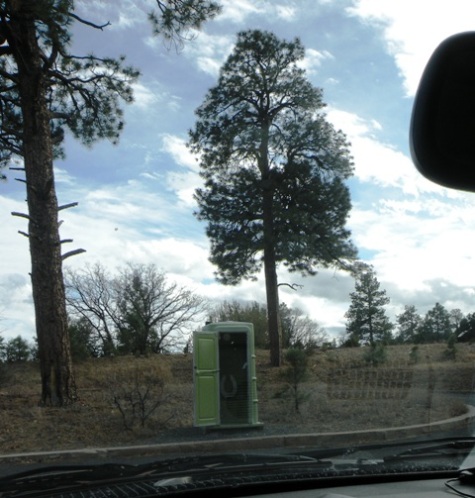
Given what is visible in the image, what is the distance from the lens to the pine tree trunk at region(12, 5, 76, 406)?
13531 mm

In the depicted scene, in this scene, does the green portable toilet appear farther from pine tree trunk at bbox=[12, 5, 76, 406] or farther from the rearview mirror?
the rearview mirror

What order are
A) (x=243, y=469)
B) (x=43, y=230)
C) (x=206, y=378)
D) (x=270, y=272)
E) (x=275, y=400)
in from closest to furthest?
1. (x=243, y=469)
2. (x=206, y=378)
3. (x=275, y=400)
4. (x=43, y=230)
5. (x=270, y=272)

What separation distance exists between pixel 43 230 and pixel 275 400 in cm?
517

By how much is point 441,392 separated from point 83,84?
8.89 meters

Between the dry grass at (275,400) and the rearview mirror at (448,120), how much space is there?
332 inches

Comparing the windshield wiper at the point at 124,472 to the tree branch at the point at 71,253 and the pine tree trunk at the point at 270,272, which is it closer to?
the tree branch at the point at 71,253

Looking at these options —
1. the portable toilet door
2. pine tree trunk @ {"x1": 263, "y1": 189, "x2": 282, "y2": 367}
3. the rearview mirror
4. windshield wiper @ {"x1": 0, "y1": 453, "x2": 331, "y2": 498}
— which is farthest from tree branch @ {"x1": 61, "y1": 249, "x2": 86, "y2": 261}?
the rearview mirror

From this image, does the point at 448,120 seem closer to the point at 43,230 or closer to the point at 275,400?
the point at 275,400

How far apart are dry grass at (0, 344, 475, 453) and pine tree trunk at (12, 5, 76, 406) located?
0.57 metres

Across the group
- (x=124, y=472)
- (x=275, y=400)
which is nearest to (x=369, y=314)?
(x=275, y=400)

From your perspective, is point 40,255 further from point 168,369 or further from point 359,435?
point 359,435

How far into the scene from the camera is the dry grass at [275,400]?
10.8 m

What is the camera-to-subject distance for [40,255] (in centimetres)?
1359

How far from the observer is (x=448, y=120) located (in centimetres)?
203
